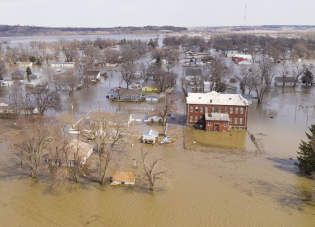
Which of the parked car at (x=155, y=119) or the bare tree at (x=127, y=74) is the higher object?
the bare tree at (x=127, y=74)

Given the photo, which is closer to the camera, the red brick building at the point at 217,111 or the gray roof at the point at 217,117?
the gray roof at the point at 217,117

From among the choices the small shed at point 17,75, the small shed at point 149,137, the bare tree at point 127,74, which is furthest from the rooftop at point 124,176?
the small shed at point 17,75

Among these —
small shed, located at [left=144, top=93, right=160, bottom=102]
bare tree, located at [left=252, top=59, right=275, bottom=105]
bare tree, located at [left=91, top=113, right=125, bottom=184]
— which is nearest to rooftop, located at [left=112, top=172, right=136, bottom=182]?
bare tree, located at [left=91, top=113, right=125, bottom=184]

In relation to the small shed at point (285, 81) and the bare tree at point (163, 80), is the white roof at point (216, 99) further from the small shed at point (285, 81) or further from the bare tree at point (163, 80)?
the small shed at point (285, 81)

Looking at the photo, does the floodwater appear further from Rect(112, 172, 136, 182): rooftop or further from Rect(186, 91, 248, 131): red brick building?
Rect(186, 91, 248, 131): red brick building

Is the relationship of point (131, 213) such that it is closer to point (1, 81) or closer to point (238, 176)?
point (238, 176)

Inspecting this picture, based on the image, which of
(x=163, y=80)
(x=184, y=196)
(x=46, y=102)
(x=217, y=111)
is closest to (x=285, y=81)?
(x=163, y=80)
